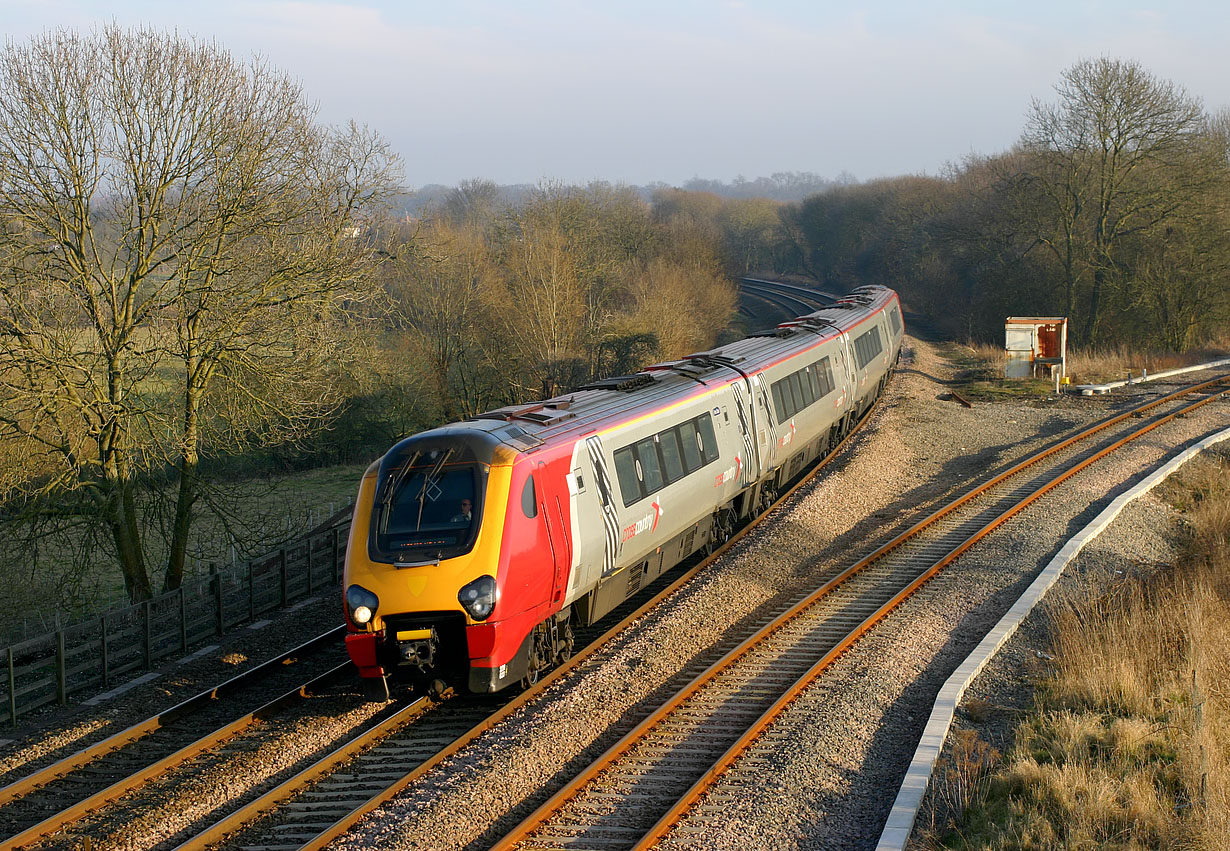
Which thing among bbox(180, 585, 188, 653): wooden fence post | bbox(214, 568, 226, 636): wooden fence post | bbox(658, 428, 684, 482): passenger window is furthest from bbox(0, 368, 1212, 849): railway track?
bbox(658, 428, 684, 482): passenger window

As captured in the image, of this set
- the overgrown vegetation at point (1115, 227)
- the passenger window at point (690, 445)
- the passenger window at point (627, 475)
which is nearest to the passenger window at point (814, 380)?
the passenger window at point (690, 445)

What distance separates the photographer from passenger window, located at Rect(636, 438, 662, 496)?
39.8ft

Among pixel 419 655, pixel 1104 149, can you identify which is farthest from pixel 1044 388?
pixel 419 655

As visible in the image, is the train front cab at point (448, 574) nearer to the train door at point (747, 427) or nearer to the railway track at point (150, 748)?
the railway track at point (150, 748)

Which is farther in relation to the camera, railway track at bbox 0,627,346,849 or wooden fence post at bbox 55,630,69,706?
wooden fence post at bbox 55,630,69,706

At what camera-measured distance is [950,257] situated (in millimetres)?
58250

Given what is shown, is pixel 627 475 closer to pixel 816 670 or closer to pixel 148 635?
pixel 816 670

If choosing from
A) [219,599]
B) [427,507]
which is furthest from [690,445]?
[219,599]

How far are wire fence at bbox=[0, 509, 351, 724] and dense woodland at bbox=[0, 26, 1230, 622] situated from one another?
1.24 meters

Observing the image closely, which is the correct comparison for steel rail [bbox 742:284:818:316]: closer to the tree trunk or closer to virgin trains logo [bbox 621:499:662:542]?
the tree trunk

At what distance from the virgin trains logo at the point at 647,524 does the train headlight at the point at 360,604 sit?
329 cm

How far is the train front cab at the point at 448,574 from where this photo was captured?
9039 mm

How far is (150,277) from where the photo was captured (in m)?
15.6

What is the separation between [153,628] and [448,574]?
210 inches
